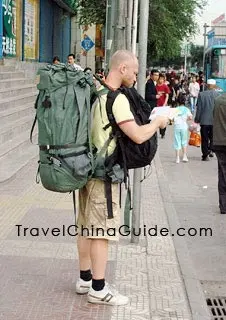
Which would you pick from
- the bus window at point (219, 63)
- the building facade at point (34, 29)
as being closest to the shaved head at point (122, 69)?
the building facade at point (34, 29)

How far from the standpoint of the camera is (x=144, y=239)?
6.73 metres

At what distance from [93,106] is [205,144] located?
31.5ft

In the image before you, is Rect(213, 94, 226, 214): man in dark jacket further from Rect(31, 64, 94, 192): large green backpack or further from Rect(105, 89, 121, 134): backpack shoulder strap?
Rect(31, 64, 94, 192): large green backpack

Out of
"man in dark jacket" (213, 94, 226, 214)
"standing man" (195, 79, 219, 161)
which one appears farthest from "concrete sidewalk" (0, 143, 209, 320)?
"standing man" (195, 79, 219, 161)

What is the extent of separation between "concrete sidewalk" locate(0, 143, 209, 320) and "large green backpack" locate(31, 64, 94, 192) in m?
0.99

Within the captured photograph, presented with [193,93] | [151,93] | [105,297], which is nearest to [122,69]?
[105,297]

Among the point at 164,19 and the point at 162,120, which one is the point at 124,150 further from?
the point at 164,19

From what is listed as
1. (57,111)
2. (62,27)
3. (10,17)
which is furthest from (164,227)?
(62,27)

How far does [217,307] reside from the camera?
5.42 meters

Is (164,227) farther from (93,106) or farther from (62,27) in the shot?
(62,27)

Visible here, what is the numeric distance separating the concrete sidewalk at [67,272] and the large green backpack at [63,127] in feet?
3.26

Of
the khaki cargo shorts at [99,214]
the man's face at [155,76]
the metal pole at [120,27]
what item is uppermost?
the metal pole at [120,27]

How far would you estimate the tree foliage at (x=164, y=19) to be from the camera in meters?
27.6

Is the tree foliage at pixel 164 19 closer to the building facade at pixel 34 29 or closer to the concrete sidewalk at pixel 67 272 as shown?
the building facade at pixel 34 29
